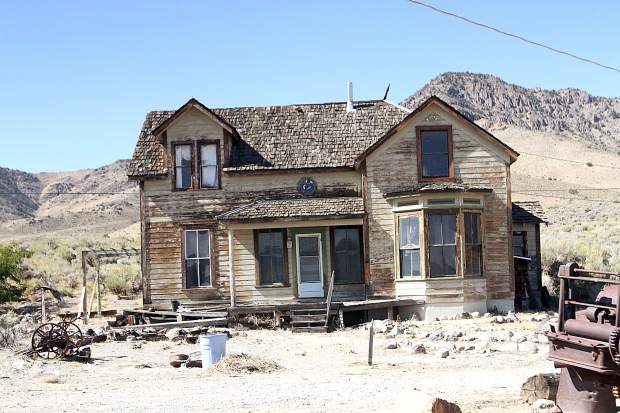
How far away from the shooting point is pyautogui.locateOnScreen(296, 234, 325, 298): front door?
2497cm

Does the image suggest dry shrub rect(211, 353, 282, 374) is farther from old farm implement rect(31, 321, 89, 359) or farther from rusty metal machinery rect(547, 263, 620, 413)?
rusty metal machinery rect(547, 263, 620, 413)

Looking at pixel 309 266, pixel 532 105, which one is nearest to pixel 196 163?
pixel 309 266

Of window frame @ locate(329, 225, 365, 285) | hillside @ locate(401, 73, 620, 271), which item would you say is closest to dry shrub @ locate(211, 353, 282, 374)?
window frame @ locate(329, 225, 365, 285)

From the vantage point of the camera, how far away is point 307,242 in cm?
2516

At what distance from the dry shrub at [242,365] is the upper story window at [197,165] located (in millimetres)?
10162

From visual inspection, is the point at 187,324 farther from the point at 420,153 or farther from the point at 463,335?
the point at 420,153

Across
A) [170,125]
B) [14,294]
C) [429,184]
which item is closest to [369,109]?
[429,184]

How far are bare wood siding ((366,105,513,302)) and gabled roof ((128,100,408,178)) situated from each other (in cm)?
114

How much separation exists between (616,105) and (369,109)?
11417cm

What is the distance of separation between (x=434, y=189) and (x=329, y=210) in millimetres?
2997

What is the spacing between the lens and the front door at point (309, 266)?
81.9ft

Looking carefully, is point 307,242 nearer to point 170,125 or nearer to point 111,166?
point 170,125

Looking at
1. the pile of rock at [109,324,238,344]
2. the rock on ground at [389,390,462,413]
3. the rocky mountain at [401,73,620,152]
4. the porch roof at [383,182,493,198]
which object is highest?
the rocky mountain at [401,73,620,152]

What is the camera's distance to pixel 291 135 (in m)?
26.3
